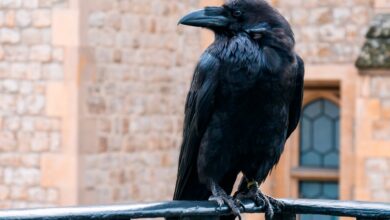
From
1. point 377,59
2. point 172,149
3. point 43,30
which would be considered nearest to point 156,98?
point 172,149

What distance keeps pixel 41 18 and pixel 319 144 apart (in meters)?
2.77

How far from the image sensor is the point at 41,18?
36.3 feet

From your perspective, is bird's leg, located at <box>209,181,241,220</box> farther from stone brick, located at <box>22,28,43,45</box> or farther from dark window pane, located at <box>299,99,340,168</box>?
dark window pane, located at <box>299,99,340,168</box>

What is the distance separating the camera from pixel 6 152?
11.0 metres

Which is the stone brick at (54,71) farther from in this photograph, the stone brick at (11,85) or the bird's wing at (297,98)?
the bird's wing at (297,98)

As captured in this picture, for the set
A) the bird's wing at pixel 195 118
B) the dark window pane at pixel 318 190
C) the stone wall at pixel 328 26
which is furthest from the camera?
the dark window pane at pixel 318 190

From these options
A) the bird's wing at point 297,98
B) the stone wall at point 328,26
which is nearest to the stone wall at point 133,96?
the stone wall at point 328,26

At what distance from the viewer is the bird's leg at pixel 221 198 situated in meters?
3.58

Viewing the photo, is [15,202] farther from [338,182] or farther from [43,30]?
[338,182]

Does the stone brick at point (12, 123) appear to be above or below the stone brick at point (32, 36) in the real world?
below

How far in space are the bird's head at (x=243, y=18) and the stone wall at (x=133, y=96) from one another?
6840 millimetres

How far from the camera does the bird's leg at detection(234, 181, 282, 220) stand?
3455mm

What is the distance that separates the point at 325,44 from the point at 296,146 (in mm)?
1059

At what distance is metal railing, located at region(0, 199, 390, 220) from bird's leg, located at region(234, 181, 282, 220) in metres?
0.02
